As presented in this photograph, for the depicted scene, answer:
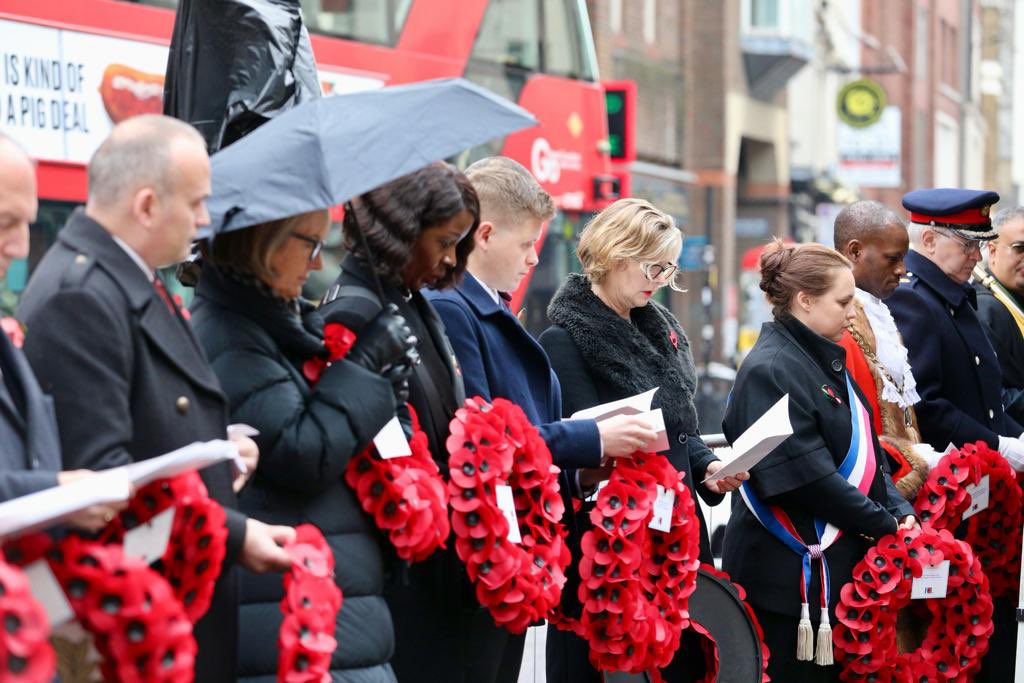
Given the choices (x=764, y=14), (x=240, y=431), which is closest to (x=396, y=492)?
(x=240, y=431)

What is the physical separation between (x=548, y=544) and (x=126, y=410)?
1372 mm

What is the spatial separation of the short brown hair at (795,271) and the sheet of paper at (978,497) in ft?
3.36

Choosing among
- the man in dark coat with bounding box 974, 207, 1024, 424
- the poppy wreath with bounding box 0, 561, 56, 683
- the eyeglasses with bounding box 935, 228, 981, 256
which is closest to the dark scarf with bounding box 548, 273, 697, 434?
the eyeglasses with bounding box 935, 228, 981, 256

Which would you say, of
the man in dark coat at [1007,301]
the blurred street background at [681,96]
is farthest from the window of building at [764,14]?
the man in dark coat at [1007,301]

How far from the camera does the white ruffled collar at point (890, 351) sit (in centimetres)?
568

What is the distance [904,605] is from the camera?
5293 millimetres

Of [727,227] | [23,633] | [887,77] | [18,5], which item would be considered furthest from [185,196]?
[887,77]

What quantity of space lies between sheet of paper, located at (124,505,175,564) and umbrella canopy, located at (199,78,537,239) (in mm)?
592

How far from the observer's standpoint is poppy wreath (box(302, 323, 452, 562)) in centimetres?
341

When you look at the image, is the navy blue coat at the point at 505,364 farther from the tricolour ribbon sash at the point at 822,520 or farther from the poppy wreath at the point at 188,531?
the poppy wreath at the point at 188,531

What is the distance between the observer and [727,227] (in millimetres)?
30328

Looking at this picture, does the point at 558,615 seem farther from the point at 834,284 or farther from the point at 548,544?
the point at 834,284

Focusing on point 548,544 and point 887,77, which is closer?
point 548,544

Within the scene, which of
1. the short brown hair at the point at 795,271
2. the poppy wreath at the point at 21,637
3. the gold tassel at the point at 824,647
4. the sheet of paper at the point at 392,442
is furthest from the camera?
the short brown hair at the point at 795,271
